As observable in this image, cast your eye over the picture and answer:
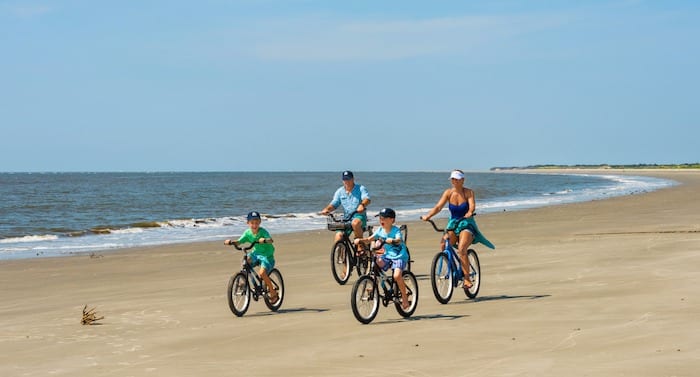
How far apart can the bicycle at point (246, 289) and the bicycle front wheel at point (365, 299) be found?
1.67 m

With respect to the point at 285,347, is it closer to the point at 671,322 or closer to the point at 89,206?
the point at 671,322

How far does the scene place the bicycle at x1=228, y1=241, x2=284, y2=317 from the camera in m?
11.8

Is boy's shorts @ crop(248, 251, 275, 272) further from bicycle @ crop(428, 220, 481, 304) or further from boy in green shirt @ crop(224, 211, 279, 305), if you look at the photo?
bicycle @ crop(428, 220, 481, 304)

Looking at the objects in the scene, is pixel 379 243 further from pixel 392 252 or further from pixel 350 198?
pixel 350 198

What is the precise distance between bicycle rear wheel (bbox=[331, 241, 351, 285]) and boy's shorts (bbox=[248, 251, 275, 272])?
10.6ft

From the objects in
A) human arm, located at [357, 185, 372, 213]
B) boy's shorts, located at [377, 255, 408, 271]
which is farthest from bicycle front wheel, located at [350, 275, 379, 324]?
human arm, located at [357, 185, 372, 213]

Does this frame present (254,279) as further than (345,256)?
No

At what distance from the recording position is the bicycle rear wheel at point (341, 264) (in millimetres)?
15414

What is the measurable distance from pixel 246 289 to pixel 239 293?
116 mm

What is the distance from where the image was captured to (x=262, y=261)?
12070mm

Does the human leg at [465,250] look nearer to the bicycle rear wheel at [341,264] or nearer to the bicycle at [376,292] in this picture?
the bicycle at [376,292]

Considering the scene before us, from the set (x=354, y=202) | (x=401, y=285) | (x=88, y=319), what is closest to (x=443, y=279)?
(x=401, y=285)

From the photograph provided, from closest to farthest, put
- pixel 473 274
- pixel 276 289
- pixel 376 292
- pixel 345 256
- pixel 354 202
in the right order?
pixel 376 292
pixel 276 289
pixel 473 274
pixel 354 202
pixel 345 256

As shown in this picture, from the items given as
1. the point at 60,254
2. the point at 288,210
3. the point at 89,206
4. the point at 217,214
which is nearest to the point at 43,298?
the point at 60,254
